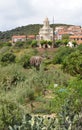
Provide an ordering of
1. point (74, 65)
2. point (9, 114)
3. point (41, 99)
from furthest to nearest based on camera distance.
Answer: point (74, 65), point (41, 99), point (9, 114)

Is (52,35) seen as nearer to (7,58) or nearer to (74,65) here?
(7,58)

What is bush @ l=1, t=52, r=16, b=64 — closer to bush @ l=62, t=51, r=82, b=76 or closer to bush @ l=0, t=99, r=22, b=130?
bush @ l=62, t=51, r=82, b=76

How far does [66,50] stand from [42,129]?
4728cm

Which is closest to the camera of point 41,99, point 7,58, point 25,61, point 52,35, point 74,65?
point 41,99

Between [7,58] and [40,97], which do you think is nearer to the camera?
[40,97]

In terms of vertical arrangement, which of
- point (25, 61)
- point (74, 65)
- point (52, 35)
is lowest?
→ point (52, 35)

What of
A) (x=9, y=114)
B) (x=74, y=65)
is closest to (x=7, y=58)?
(x=74, y=65)

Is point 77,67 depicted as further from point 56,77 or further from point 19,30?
point 19,30

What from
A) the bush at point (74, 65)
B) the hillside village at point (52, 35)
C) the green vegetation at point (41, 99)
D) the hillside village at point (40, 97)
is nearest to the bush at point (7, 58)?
the hillside village at point (40, 97)

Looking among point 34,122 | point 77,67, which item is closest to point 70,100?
point 34,122

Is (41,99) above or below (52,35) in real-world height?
above

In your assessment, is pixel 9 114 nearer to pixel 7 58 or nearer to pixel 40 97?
pixel 40 97

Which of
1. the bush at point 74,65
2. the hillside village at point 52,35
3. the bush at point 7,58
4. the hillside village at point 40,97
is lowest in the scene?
the hillside village at point 52,35

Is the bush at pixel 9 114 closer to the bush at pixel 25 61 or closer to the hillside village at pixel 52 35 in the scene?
the bush at pixel 25 61
